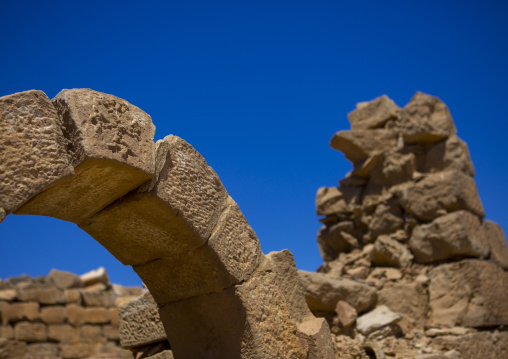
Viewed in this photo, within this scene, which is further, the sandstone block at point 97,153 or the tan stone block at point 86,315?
the tan stone block at point 86,315

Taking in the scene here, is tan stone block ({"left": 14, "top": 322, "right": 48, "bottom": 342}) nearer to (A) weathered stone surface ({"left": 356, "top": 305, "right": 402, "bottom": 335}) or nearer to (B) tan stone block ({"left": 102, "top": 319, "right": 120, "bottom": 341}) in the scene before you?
(B) tan stone block ({"left": 102, "top": 319, "right": 120, "bottom": 341})

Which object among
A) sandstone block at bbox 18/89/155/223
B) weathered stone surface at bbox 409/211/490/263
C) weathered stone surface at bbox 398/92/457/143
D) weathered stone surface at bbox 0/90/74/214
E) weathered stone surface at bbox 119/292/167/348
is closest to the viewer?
weathered stone surface at bbox 0/90/74/214

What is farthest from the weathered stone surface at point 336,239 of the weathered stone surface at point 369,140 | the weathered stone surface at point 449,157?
the weathered stone surface at point 449,157

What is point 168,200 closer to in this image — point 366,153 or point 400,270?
point 400,270

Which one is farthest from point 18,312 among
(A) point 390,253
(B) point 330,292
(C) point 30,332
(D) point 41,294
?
(A) point 390,253

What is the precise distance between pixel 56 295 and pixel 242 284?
272 inches

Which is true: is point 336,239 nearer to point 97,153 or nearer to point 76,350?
point 97,153

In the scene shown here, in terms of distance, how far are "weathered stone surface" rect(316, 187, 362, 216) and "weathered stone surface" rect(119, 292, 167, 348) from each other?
3.00 meters

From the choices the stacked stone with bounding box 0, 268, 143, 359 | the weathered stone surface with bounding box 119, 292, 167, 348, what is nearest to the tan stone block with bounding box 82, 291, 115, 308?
the stacked stone with bounding box 0, 268, 143, 359

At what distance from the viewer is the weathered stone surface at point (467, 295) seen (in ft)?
16.7

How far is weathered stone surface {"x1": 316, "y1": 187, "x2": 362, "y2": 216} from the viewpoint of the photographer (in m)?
6.55

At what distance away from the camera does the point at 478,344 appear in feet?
16.0

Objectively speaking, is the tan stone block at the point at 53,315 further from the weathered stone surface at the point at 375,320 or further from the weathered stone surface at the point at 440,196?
the weathered stone surface at the point at 440,196

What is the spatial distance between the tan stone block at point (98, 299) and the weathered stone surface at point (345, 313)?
20.2ft
